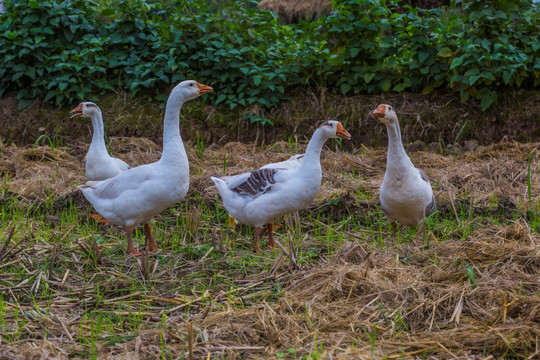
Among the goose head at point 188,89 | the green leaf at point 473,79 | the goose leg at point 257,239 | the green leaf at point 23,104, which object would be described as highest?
the goose head at point 188,89

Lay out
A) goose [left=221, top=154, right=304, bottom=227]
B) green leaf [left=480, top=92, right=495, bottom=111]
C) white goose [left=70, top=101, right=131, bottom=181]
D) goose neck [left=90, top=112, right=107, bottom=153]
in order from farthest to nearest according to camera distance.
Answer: green leaf [left=480, top=92, right=495, bottom=111] < goose neck [left=90, top=112, right=107, bottom=153] < white goose [left=70, top=101, right=131, bottom=181] < goose [left=221, top=154, right=304, bottom=227]

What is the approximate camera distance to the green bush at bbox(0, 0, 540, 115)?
8180 mm

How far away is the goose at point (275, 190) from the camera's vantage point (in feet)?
16.6

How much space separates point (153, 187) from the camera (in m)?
4.91

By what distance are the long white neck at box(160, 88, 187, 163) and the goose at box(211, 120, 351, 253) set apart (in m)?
0.62

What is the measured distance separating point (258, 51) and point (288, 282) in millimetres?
5281

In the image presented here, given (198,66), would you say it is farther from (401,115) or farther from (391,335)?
(391,335)

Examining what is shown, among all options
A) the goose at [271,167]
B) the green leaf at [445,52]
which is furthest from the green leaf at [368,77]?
the goose at [271,167]

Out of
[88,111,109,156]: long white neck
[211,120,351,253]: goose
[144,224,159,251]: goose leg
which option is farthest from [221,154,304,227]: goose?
[88,111,109,156]: long white neck

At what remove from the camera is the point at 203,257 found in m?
4.74

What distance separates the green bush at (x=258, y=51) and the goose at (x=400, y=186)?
123 inches

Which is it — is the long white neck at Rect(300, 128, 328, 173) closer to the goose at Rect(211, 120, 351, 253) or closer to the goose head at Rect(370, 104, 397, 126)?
the goose at Rect(211, 120, 351, 253)

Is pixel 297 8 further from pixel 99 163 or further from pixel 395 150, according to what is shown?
pixel 395 150

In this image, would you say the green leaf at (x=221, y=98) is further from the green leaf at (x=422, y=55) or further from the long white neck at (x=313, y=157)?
the long white neck at (x=313, y=157)
